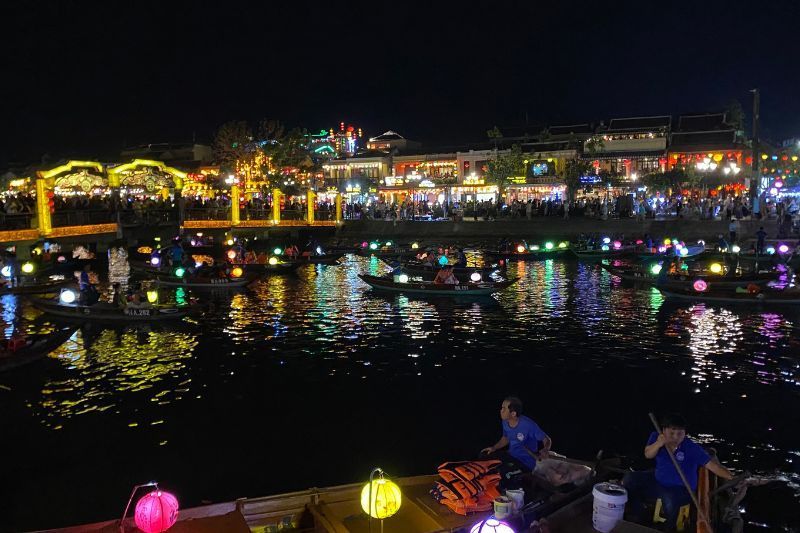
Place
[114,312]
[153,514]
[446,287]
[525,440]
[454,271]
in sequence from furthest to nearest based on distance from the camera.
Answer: [454,271], [446,287], [114,312], [525,440], [153,514]

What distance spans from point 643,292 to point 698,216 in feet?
72.3

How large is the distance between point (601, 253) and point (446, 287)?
58.7 feet

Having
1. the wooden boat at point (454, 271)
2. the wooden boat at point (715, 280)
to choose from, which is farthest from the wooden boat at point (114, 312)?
the wooden boat at point (715, 280)

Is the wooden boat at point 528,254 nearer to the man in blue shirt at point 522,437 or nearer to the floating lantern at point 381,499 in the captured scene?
the man in blue shirt at point 522,437

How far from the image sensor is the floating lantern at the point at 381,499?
6855mm

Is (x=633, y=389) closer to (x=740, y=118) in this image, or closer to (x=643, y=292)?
(x=643, y=292)

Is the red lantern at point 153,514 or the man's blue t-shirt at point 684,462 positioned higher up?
the man's blue t-shirt at point 684,462

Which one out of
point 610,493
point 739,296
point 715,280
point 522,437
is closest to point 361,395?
point 522,437

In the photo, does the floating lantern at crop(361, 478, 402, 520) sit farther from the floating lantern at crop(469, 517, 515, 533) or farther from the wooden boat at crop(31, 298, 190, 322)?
the wooden boat at crop(31, 298, 190, 322)

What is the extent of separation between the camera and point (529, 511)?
23.1 feet

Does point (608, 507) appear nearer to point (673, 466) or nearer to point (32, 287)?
point (673, 466)

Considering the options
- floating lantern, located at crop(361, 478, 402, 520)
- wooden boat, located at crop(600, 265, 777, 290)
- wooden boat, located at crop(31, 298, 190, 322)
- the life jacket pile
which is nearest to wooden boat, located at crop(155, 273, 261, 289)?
wooden boat, located at crop(31, 298, 190, 322)

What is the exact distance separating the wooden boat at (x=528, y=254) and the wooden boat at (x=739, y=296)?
15949 mm

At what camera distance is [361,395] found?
14570mm
